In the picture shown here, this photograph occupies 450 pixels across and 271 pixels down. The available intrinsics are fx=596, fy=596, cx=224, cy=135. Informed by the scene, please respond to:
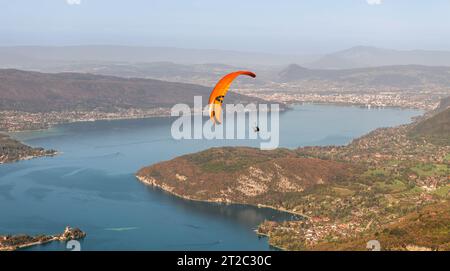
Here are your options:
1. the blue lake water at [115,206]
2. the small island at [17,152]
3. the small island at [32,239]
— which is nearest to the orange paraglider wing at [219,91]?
the blue lake water at [115,206]

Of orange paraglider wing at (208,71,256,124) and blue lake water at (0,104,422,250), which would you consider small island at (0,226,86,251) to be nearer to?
blue lake water at (0,104,422,250)

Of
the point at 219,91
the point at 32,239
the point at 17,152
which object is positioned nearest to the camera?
the point at 219,91

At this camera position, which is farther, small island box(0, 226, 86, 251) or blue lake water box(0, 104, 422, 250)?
blue lake water box(0, 104, 422, 250)

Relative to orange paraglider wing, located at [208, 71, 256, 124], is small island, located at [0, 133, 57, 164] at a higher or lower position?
lower

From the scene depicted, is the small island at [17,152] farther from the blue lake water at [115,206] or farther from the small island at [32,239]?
the small island at [32,239]

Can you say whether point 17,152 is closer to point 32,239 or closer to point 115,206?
point 115,206

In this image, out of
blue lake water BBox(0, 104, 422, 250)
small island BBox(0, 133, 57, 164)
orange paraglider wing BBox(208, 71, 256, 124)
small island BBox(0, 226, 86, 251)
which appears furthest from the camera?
small island BBox(0, 133, 57, 164)

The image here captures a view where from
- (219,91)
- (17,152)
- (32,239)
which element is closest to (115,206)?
(32,239)

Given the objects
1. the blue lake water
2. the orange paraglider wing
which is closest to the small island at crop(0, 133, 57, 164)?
the blue lake water
